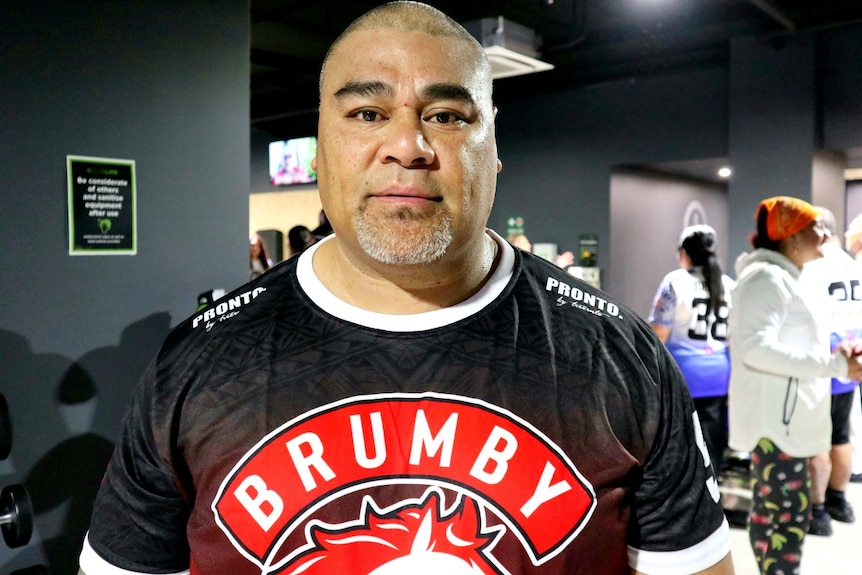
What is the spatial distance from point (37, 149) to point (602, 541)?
2244 mm

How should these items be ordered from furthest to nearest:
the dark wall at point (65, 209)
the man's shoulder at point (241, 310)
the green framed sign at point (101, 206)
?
the green framed sign at point (101, 206), the dark wall at point (65, 209), the man's shoulder at point (241, 310)

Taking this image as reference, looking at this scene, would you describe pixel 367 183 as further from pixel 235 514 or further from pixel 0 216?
pixel 0 216

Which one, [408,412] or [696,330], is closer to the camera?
[408,412]

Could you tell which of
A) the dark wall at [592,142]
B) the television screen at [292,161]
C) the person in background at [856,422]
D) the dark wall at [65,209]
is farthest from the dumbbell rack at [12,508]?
the television screen at [292,161]

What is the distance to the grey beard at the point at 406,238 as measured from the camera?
1.00m

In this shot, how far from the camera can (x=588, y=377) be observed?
1032 mm

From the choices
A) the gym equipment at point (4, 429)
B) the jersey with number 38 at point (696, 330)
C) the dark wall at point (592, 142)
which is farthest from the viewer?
the dark wall at point (592, 142)

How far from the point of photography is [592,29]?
6.15 meters

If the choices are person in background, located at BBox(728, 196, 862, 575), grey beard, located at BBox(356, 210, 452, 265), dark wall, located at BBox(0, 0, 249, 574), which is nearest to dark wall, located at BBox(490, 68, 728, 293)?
person in background, located at BBox(728, 196, 862, 575)

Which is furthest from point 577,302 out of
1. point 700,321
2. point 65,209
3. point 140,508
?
point 700,321

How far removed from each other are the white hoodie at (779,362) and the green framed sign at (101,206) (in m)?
2.29

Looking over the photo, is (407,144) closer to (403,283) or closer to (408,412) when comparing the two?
(403,283)

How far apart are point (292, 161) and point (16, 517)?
7.09 metres

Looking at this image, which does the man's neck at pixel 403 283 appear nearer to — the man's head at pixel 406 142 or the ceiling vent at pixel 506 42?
the man's head at pixel 406 142
